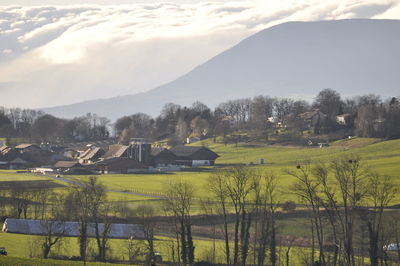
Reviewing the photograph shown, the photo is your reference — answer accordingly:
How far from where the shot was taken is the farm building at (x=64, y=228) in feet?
198

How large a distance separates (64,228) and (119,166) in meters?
75.2

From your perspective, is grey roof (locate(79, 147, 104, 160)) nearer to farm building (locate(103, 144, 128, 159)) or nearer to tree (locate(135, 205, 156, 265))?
farm building (locate(103, 144, 128, 159))

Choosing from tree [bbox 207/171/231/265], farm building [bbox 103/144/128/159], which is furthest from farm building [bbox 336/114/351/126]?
tree [bbox 207/171/231/265]

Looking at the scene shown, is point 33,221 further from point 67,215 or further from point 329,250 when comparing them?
point 329,250

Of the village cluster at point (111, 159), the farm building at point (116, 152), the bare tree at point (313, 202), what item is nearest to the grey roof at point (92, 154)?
the village cluster at point (111, 159)

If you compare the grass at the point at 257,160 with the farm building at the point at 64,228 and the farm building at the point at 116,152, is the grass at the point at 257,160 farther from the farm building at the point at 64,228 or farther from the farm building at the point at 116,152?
the farm building at the point at 116,152

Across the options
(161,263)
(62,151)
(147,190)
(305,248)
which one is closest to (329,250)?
(305,248)

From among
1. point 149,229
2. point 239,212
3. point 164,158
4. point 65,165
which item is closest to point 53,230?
point 149,229

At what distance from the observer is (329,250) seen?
54375mm

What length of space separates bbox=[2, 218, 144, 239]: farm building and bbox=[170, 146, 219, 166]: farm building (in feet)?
265

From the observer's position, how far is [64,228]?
198 feet

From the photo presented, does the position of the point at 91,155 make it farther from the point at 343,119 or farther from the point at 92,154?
the point at 343,119

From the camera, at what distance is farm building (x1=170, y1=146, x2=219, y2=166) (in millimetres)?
143750

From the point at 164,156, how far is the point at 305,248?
94527 millimetres
